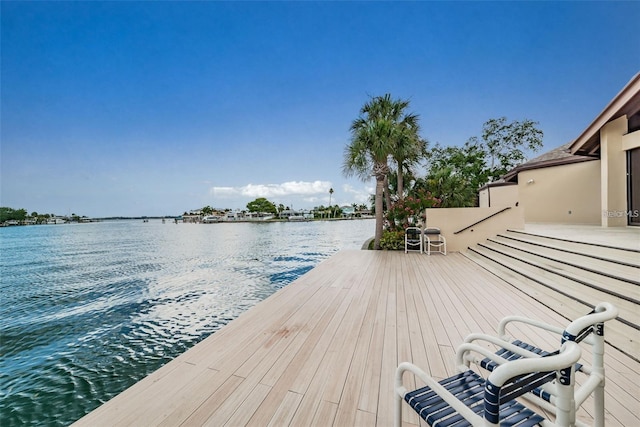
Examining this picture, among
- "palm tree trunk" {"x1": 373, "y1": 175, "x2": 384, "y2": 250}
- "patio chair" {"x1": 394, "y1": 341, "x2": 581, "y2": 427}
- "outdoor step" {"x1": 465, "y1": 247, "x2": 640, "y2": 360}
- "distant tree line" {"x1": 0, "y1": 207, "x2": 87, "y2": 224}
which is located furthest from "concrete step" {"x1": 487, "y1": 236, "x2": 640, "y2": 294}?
"distant tree line" {"x1": 0, "y1": 207, "x2": 87, "y2": 224}

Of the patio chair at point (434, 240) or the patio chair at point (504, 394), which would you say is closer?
the patio chair at point (504, 394)

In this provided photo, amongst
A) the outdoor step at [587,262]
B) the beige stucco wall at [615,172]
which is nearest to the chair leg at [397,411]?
the outdoor step at [587,262]

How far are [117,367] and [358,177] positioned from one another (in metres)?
9.56

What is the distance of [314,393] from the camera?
1.85 m

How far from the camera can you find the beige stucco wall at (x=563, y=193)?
990 cm

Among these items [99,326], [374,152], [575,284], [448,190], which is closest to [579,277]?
[575,284]

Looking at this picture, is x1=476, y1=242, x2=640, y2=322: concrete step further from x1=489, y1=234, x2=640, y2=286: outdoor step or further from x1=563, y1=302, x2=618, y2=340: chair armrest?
x1=563, y1=302, x2=618, y2=340: chair armrest

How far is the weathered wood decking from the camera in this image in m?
1.66

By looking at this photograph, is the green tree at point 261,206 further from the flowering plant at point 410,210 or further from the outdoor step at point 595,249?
the outdoor step at point 595,249

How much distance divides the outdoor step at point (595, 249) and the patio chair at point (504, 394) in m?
3.42

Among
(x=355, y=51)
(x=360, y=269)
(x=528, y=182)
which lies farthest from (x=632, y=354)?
(x=355, y=51)

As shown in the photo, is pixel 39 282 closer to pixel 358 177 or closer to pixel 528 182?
pixel 358 177

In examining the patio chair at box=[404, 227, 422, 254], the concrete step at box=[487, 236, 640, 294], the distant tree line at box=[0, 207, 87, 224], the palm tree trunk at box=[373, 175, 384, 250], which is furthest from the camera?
the distant tree line at box=[0, 207, 87, 224]

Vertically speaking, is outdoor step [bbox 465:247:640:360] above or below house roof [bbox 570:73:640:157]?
below
